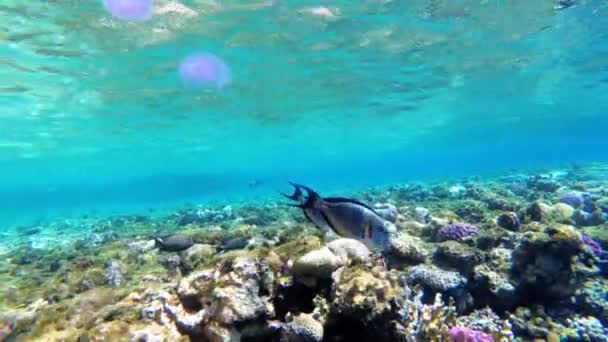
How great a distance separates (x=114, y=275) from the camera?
7230 millimetres

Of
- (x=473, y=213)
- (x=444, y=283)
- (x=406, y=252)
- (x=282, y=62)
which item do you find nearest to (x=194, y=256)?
(x=406, y=252)

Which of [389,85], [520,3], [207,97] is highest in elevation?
[520,3]

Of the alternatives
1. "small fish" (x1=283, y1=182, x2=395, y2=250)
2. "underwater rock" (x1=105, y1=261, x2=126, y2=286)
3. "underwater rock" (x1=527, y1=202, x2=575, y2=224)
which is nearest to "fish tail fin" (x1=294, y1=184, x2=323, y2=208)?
"small fish" (x1=283, y1=182, x2=395, y2=250)

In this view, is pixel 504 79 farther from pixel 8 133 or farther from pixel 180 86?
pixel 8 133

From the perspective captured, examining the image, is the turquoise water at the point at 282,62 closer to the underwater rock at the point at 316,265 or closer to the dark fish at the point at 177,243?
the dark fish at the point at 177,243

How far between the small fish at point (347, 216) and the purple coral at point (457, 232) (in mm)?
4200

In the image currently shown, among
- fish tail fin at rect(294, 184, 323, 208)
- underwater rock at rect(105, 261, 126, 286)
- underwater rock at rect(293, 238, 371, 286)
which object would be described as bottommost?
underwater rock at rect(105, 261, 126, 286)

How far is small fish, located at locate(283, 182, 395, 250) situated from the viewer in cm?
339

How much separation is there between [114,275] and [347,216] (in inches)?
238

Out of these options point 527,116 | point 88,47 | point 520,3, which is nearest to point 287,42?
point 88,47

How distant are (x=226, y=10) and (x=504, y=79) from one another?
24.2 meters

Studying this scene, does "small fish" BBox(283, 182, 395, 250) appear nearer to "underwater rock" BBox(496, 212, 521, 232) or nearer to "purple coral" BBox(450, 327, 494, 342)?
"purple coral" BBox(450, 327, 494, 342)

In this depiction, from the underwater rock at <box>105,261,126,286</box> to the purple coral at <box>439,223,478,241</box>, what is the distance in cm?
653

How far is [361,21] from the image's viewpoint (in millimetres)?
15227
